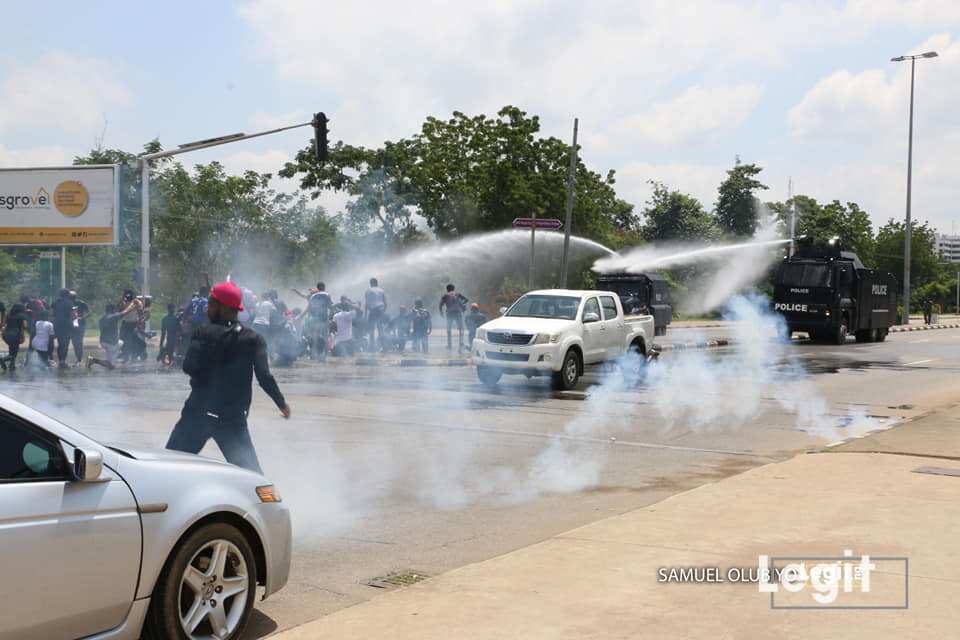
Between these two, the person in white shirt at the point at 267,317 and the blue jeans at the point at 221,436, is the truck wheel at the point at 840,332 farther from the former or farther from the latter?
the blue jeans at the point at 221,436

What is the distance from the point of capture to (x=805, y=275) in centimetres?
3145

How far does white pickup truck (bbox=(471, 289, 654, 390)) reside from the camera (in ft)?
54.7

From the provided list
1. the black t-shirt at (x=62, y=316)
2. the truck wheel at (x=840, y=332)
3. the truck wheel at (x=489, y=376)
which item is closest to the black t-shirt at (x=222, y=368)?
the truck wheel at (x=489, y=376)

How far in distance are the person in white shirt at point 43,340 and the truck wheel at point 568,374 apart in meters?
10.1

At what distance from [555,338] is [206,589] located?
495 inches

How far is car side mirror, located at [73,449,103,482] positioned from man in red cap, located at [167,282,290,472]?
7.52ft

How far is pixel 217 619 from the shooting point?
4.51 m

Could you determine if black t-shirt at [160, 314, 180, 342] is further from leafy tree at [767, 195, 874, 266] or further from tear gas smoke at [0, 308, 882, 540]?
leafy tree at [767, 195, 874, 266]

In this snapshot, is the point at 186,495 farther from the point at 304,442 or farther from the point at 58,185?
the point at 58,185

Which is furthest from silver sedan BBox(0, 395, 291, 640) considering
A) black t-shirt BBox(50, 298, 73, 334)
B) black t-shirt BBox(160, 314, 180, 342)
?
black t-shirt BBox(50, 298, 73, 334)

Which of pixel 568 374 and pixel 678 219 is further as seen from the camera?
pixel 678 219

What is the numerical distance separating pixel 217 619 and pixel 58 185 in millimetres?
32244

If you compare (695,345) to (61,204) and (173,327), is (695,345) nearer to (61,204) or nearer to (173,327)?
(173,327)

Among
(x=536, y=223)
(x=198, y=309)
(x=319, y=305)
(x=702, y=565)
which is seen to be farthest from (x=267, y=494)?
(x=536, y=223)
